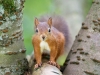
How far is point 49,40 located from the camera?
204 cm

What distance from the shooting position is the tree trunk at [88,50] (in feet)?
6.39

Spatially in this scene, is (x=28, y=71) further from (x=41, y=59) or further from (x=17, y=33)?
(x=17, y=33)

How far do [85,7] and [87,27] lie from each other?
1873 mm

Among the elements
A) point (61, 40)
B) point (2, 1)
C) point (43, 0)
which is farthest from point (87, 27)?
point (43, 0)

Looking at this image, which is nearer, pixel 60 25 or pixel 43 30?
pixel 43 30

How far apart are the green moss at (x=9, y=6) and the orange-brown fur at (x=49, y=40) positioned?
0.24 meters

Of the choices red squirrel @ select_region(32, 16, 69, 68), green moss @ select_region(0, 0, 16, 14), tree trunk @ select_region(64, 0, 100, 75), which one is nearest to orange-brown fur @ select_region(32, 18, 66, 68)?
red squirrel @ select_region(32, 16, 69, 68)

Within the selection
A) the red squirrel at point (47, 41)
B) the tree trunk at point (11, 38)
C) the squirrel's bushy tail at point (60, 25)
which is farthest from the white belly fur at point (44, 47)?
the squirrel's bushy tail at point (60, 25)

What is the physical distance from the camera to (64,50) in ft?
7.65

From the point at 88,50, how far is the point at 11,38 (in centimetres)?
45

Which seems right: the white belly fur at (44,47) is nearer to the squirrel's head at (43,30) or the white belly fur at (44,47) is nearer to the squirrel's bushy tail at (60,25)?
the squirrel's head at (43,30)

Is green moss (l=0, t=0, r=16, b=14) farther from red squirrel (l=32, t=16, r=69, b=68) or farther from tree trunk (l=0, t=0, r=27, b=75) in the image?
red squirrel (l=32, t=16, r=69, b=68)

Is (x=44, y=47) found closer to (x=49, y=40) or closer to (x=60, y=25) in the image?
(x=49, y=40)

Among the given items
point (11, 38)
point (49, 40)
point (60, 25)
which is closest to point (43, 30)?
point (49, 40)
